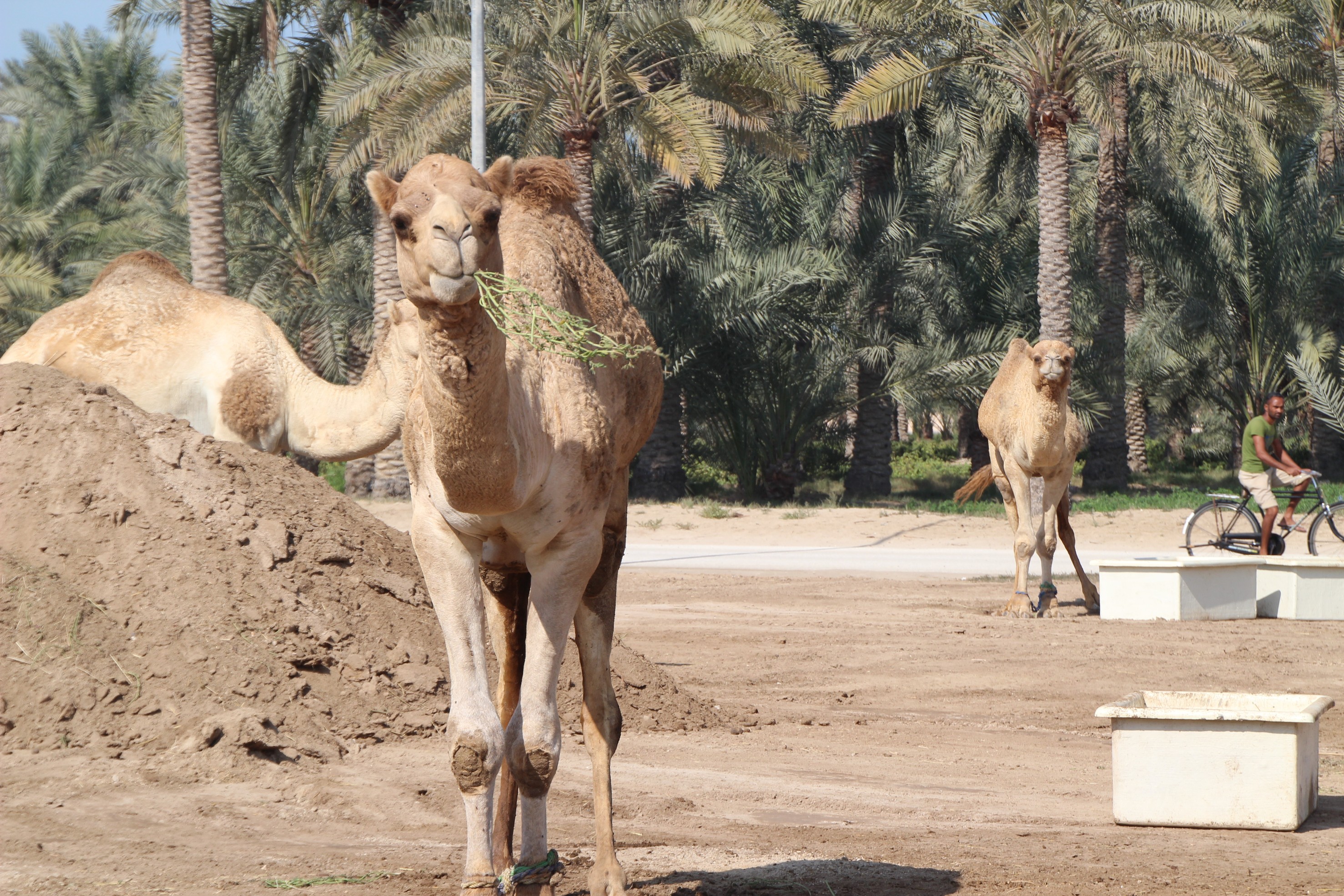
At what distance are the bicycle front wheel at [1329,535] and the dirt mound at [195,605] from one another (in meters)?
9.72

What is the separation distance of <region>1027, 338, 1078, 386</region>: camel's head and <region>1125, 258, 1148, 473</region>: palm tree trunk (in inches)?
819

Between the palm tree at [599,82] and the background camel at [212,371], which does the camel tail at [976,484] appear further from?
the background camel at [212,371]

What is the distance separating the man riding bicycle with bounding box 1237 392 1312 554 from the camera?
53.0ft

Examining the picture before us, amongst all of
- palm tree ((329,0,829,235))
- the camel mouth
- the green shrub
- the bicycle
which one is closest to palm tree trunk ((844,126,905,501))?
palm tree ((329,0,829,235))

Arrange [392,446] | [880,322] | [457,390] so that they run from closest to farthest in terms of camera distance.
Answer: [457,390], [392,446], [880,322]

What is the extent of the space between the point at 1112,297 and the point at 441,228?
2387 centimetres

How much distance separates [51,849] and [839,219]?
23.7m

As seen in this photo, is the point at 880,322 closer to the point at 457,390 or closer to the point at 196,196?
the point at 196,196

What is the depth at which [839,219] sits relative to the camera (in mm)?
27500

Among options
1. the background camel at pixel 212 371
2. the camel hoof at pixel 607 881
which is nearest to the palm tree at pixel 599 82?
the background camel at pixel 212 371

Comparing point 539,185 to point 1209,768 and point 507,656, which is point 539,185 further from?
Answer: point 1209,768

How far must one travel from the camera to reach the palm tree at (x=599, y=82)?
1973 cm

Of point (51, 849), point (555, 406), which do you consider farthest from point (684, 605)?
point (555, 406)

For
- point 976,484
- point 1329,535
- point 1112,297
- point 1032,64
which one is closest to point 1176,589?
point 976,484
